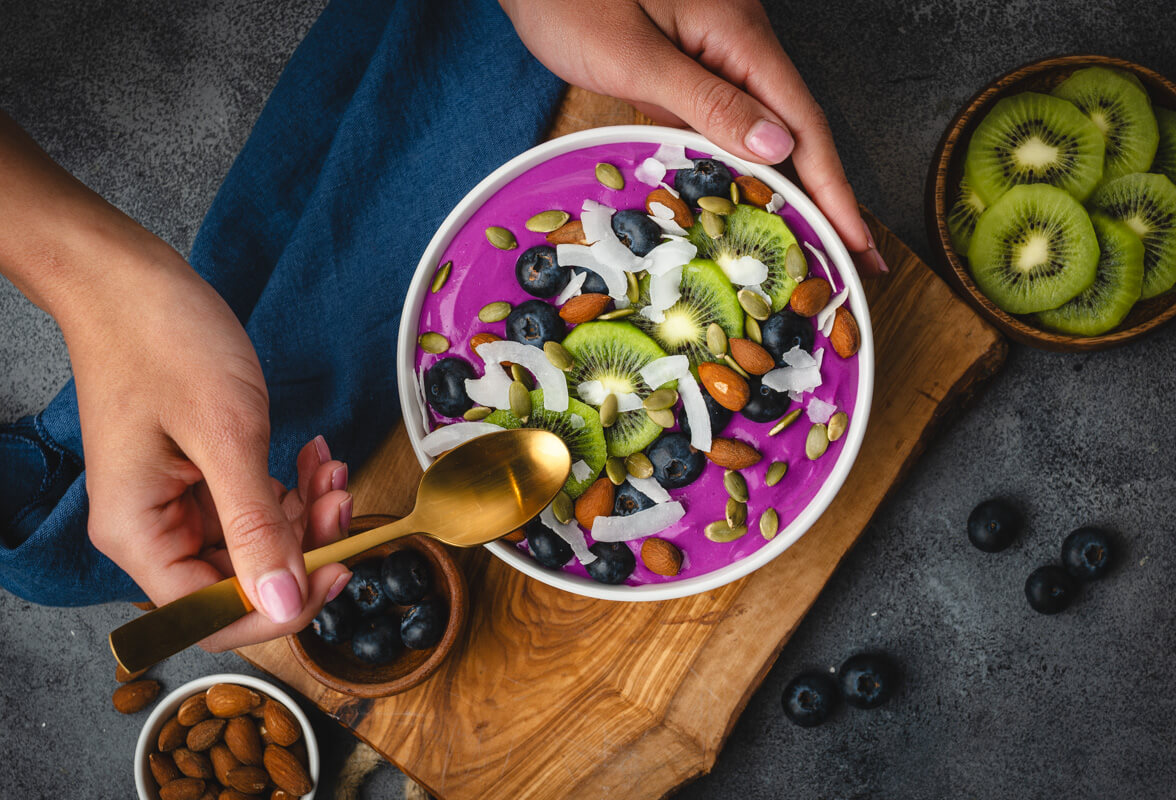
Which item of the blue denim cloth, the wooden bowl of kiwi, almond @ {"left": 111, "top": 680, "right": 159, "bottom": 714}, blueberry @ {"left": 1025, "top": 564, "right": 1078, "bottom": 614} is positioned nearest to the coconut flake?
the blue denim cloth

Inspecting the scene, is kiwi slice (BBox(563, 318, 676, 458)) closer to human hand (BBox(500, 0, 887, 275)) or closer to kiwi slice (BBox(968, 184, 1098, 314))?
human hand (BBox(500, 0, 887, 275))

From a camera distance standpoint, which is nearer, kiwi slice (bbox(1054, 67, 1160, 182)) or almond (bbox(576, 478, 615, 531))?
almond (bbox(576, 478, 615, 531))

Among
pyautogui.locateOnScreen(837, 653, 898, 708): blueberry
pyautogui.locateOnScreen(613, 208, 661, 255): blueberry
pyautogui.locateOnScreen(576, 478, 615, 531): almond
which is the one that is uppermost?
pyautogui.locateOnScreen(613, 208, 661, 255): blueberry

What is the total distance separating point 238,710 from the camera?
1.71 meters

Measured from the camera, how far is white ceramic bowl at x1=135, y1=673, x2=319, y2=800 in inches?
66.7

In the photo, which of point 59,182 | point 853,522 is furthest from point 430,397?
point 853,522

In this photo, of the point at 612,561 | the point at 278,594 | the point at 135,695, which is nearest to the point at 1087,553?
the point at 612,561

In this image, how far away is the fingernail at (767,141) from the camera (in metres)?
1.18

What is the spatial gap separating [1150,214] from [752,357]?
1033 millimetres

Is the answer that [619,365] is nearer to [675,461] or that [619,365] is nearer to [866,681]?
[675,461]

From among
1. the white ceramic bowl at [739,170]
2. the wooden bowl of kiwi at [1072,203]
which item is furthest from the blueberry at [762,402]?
the wooden bowl of kiwi at [1072,203]

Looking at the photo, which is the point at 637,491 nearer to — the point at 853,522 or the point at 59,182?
the point at 853,522

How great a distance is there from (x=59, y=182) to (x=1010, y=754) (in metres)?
2.21

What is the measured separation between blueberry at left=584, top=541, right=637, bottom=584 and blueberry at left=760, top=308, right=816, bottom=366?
1.22ft
